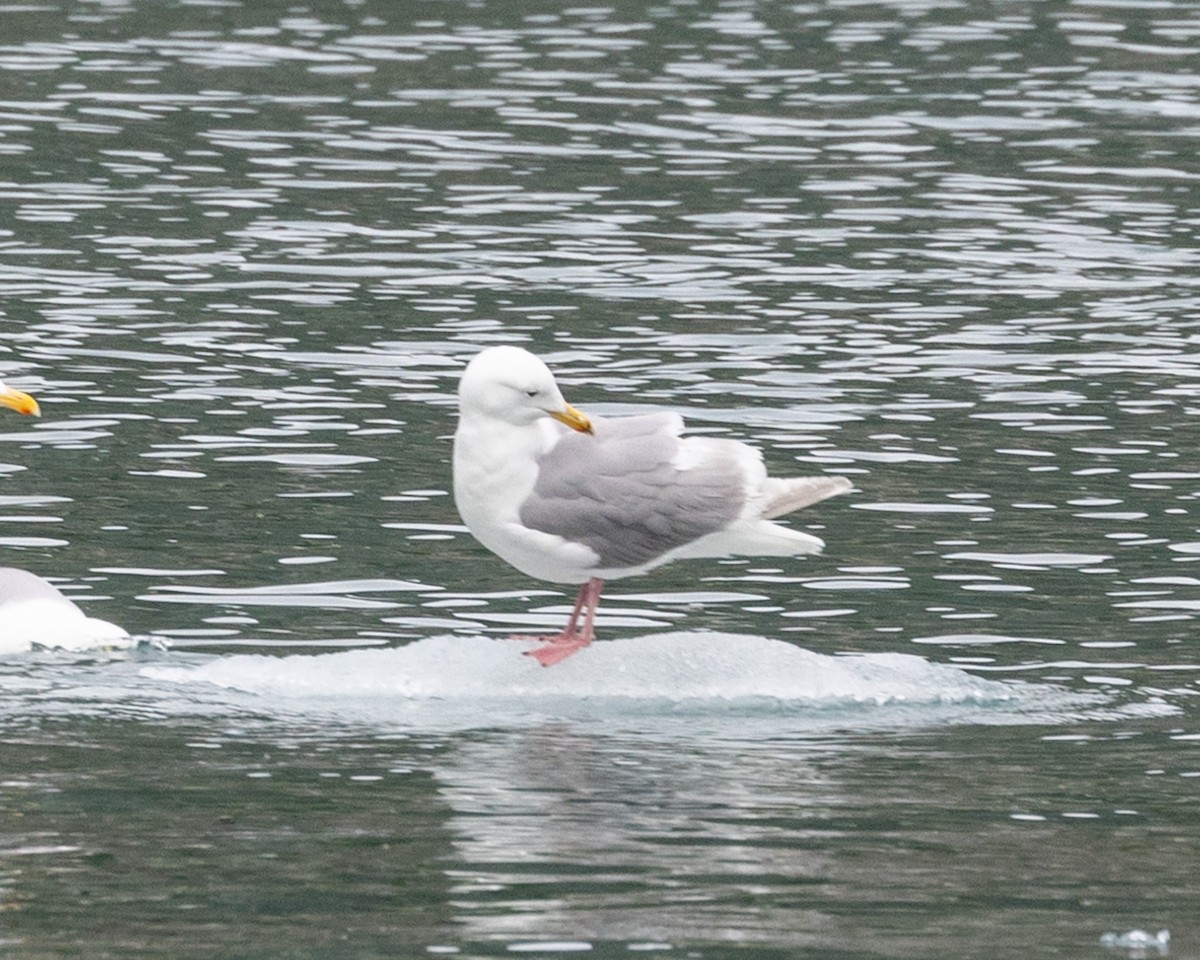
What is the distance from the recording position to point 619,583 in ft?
44.5

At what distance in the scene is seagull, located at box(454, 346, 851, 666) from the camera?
10.8 m

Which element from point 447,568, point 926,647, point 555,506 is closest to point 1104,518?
point 926,647

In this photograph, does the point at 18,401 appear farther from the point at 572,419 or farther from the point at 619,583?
the point at 572,419

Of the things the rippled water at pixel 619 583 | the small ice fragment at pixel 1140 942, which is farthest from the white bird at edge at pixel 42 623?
the small ice fragment at pixel 1140 942

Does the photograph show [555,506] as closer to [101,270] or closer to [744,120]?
[101,270]

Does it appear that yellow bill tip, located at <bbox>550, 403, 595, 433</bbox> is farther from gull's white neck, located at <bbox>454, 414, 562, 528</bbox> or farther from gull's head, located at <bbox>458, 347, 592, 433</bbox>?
gull's white neck, located at <bbox>454, 414, 562, 528</bbox>

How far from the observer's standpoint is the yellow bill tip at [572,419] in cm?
1078

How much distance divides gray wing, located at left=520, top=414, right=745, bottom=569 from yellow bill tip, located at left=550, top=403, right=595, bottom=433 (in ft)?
0.63

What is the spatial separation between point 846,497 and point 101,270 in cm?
807

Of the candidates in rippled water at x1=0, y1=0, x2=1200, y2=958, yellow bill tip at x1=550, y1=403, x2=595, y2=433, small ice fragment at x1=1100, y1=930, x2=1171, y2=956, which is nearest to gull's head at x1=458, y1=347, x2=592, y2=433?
yellow bill tip at x1=550, y1=403, x2=595, y2=433

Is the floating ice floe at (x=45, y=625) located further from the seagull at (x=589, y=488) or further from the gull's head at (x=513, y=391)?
the gull's head at (x=513, y=391)

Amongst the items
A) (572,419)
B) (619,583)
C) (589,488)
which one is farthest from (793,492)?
(619,583)

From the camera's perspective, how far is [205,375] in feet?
57.5

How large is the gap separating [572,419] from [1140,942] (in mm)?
3553
